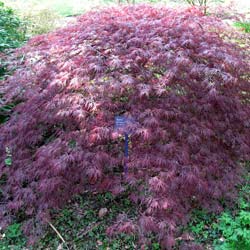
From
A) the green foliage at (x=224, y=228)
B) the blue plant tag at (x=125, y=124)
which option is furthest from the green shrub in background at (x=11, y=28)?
the green foliage at (x=224, y=228)

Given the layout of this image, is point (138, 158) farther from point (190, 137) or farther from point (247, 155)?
point (247, 155)

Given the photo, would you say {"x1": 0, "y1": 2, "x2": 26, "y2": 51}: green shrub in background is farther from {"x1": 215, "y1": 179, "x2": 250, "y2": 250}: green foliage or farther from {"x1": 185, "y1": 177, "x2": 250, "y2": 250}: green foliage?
{"x1": 215, "y1": 179, "x2": 250, "y2": 250}: green foliage

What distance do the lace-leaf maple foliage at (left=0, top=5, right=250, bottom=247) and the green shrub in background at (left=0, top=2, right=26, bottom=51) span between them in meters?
2.34

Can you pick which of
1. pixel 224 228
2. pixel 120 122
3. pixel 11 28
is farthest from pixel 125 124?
pixel 11 28

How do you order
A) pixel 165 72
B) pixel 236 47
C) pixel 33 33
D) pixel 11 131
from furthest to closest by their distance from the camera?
pixel 33 33 < pixel 236 47 < pixel 11 131 < pixel 165 72

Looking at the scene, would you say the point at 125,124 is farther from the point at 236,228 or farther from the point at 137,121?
the point at 236,228

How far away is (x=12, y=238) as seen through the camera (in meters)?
2.96

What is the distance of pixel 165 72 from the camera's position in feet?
9.06

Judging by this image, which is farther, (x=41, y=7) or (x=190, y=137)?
(x=41, y=7)

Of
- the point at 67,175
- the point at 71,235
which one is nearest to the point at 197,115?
the point at 67,175

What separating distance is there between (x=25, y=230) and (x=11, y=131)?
97 centimetres

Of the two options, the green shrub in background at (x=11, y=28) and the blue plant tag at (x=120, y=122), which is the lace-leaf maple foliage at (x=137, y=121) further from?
the green shrub in background at (x=11, y=28)

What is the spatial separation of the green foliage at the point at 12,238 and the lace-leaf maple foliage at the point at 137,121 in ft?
0.47

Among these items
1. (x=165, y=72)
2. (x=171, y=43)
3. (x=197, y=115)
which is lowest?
(x=197, y=115)
